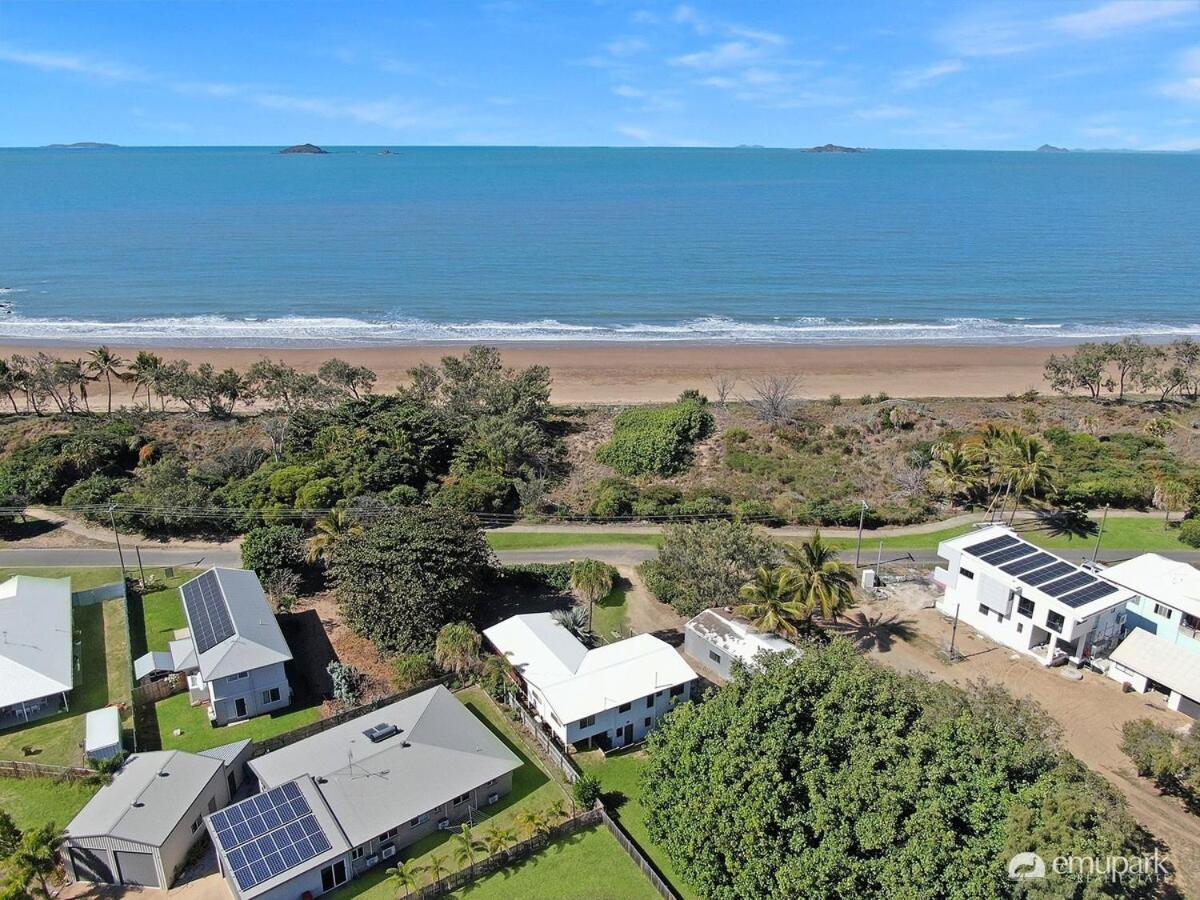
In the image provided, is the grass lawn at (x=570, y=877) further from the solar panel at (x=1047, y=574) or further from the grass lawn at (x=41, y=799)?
the solar panel at (x=1047, y=574)

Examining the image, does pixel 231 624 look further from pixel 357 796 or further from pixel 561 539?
pixel 561 539

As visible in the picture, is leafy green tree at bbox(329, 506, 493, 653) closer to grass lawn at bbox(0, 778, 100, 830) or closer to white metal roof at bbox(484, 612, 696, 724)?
white metal roof at bbox(484, 612, 696, 724)

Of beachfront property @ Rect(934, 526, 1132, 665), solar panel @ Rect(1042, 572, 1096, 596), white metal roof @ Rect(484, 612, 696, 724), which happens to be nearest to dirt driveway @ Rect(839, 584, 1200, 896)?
beachfront property @ Rect(934, 526, 1132, 665)

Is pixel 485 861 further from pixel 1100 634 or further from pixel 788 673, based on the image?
pixel 1100 634

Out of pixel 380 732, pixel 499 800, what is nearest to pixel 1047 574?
pixel 499 800

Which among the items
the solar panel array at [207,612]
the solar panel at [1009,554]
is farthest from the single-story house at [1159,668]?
the solar panel array at [207,612]

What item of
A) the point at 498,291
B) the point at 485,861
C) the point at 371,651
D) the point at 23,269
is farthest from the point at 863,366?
the point at 23,269
